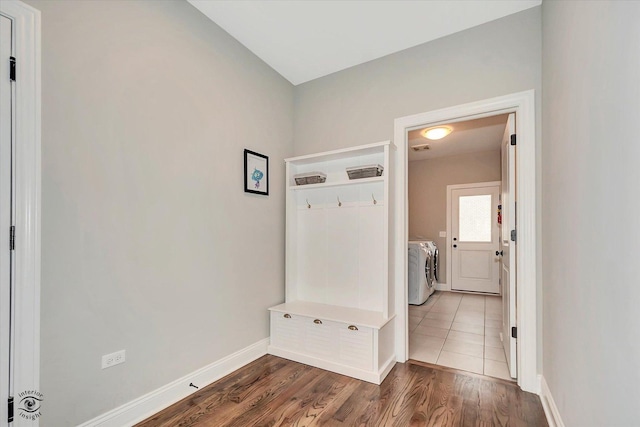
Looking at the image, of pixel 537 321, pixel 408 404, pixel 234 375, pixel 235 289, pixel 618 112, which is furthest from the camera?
pixel 235 289

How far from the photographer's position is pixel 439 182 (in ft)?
19.7

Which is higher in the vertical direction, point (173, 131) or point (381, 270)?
point (173, 131)

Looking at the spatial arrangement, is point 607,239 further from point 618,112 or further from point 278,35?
point 278,35

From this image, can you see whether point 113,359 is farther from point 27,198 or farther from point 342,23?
point 342,23

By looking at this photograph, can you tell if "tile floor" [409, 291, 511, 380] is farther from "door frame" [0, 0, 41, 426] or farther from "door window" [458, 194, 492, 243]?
"door frame" [0, 0, 41, 426]

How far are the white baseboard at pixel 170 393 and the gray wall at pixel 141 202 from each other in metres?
0.05

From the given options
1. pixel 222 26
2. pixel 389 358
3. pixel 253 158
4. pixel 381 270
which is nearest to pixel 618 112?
pixel 381 270

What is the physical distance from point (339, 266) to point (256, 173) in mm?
1167

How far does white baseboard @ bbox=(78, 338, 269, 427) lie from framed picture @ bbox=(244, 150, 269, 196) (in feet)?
4.58

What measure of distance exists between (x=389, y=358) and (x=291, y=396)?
87 cm

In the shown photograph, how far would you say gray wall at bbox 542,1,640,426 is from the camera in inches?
34.0

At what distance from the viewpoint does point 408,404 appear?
6.38 feet

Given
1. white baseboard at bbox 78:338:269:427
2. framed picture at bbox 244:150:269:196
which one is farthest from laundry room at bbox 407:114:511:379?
framed picture at bbox 244:150:269:196

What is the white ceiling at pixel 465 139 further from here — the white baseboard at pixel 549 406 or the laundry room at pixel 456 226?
the white baseboard at pixel 549 406
